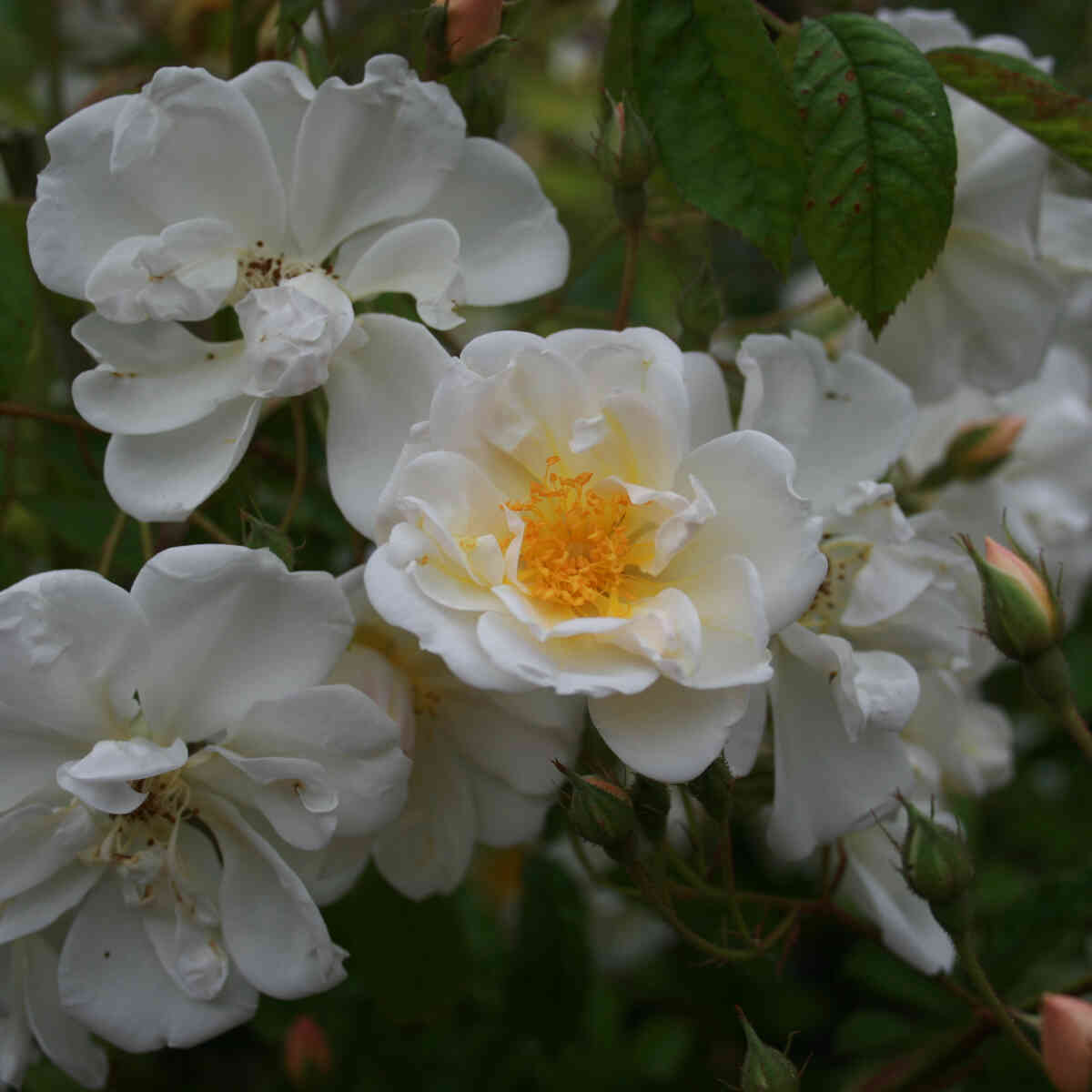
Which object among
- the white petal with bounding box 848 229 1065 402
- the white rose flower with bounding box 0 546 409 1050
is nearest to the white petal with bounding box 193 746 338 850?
the white rose flower with bounding box 0 546 409 1050

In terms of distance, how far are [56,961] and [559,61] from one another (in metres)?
1.99

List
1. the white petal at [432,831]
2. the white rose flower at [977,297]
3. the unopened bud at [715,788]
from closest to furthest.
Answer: the unopened bud at [715,788] → the white petal at [432,831] → the white rose flower at [977,297]

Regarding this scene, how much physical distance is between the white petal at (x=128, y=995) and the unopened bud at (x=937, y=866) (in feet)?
1.31

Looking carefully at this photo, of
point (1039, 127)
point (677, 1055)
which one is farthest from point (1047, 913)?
point (1039, 127)

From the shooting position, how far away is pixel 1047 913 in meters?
1.15

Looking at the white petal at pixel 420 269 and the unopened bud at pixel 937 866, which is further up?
the white petal at pixel 420 269

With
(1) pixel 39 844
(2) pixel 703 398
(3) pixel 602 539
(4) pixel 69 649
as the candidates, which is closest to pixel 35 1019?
(1) pixel 39 844

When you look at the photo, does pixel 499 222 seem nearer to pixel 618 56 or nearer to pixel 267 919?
pixel 618 56

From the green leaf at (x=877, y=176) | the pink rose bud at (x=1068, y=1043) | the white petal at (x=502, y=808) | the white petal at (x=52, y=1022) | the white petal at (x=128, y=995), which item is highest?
the green leaf at (x=877, y=176)

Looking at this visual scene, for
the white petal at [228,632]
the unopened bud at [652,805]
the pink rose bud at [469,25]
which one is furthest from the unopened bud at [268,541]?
the pink rose bud at [469,25]

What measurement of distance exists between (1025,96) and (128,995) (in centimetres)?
83

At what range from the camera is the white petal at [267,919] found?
75cm

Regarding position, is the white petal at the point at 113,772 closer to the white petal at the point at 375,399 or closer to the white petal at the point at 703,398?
the white petal at the point at 375,399

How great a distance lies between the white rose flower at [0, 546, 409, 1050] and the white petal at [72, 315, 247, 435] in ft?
0.37
